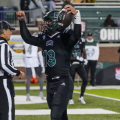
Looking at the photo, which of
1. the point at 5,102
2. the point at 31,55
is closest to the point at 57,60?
the point at 5,102

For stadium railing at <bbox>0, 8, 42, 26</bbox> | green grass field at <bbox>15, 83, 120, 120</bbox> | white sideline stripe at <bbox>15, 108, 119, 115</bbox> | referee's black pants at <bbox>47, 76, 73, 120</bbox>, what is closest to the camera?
referee's black pants at <bbox>47, 76, 73, 120</bbox>

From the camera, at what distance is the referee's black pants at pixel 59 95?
4.86 meters

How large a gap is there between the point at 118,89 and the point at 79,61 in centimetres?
390

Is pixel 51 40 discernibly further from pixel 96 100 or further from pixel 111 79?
pixel 111 79

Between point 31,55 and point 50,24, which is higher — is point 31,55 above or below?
below

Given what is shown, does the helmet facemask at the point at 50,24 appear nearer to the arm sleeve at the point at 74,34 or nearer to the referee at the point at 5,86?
the arm sleeve at the point at 74,34

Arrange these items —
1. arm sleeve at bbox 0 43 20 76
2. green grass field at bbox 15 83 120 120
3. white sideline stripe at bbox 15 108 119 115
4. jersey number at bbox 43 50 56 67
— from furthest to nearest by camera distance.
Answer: white sideline stripe at bbox 15 108 119 115
green grass field at bbox 15 83 120 120
arm sleeve at bbox 0 43 20 76
jersey number at bbox 43 50 56 67

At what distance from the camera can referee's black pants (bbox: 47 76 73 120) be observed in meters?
4.86

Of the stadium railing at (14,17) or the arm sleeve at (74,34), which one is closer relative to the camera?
the arm sleeve at (74,34)

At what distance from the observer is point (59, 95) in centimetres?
491

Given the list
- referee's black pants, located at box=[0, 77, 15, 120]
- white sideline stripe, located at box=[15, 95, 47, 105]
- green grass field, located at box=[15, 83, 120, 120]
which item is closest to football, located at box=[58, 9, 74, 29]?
referee's black pants, located at box=[0, 77, 15, 120]

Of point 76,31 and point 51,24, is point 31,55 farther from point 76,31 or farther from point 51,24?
point 76,31

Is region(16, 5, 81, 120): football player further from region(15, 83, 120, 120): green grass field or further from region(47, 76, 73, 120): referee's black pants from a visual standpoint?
region(15, 83, 120, 120): green grass field

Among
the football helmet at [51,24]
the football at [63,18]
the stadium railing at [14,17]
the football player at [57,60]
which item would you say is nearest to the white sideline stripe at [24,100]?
the football player at [57,60]
